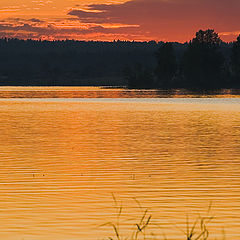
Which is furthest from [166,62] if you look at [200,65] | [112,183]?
[112,183]

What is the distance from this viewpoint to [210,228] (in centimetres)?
1703

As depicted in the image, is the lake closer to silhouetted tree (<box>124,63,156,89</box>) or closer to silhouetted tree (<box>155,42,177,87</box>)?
silhouetted tree (<box>155,42,177,87</box>)

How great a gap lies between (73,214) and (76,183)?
517 cm

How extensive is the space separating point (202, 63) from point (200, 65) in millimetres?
1083

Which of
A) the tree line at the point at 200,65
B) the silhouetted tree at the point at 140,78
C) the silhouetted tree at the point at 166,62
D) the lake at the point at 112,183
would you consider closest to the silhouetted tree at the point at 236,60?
the tree line at the point at 200,65

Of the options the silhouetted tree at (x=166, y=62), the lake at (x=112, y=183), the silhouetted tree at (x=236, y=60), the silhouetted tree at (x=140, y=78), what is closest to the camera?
the lake at (x=112, y=183)

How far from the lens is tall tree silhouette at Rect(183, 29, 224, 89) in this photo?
178250mm

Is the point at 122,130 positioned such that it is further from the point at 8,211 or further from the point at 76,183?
the point at 8,211

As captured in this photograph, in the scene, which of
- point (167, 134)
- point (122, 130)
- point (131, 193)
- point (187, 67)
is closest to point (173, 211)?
point (131, 193)

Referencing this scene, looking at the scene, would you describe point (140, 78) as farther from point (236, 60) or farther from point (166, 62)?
point (236, 60)

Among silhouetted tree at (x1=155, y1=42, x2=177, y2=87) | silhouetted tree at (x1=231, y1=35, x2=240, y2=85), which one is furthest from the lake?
silhouetted tree at (x1=155, y1=42, x2=177, y2=87)

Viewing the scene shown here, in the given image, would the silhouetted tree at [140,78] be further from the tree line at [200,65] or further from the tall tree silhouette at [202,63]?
the tall tree silhouette at [202,63]

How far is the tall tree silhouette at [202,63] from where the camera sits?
178250 mm

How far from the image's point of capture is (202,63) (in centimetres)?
17900
